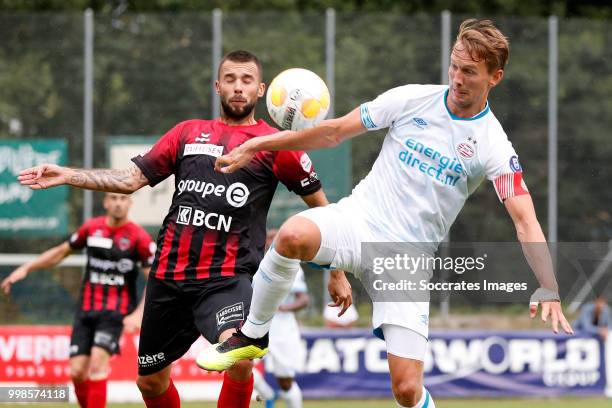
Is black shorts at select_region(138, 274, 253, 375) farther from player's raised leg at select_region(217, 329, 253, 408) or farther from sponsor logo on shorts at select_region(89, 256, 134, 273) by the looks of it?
sponsor logo on shorts at select_region(89, 256, 134, 273)

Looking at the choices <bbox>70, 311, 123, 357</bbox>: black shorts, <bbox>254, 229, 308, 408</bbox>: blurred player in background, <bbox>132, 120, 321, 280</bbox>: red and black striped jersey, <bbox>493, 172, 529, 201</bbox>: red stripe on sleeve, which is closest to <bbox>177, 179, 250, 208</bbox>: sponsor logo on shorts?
<bbox>132, 120, 321, 280</bbox>: red and black striped jersey

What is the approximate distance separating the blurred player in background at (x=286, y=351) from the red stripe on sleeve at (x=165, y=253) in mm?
4811

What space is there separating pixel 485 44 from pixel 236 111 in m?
1.74

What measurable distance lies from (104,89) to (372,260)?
11.7 m

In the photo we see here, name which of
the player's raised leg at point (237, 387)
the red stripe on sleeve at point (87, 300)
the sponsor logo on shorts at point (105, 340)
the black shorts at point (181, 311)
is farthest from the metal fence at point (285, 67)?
the player's raised leg at point (237, 387)

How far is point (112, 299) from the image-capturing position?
10750mm

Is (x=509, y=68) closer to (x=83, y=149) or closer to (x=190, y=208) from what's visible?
(x=83, y=149)

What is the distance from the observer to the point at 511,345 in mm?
14930

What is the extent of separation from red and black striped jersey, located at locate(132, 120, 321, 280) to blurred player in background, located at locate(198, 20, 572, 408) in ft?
2.23

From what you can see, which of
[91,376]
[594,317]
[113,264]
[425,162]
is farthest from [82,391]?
[594,317]

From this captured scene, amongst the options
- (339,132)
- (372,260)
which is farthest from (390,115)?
(372,260)

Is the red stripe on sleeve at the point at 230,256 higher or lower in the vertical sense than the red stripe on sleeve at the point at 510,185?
lower

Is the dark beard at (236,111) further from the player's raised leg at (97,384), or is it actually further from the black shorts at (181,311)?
the player's raised leg at (97,384)

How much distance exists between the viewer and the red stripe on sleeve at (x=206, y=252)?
6938mm
